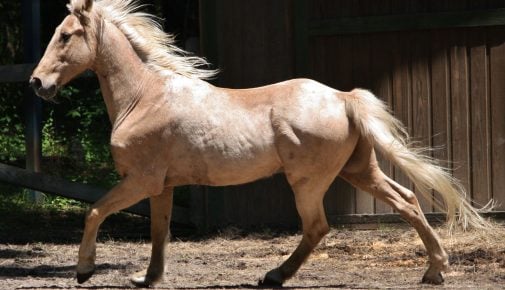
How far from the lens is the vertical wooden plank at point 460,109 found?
948cm

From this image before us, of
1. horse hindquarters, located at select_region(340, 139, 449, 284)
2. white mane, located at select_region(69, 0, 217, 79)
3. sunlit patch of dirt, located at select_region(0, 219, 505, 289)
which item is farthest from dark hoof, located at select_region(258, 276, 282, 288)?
white mane, located at select_region(69, 0, 217, 79)

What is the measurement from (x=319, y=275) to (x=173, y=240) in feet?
8.28

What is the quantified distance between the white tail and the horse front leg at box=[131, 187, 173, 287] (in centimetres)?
144

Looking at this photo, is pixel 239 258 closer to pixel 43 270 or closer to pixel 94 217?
pixel 43 270

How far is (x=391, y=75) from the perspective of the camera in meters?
9.60

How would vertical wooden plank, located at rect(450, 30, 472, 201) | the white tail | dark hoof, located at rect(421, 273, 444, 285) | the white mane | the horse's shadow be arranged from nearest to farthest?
the white tail
dark hoof, located at rect(421, 273, 444, 285)
the white mane
the horse's shadow
vertical wooden plank, located at rect(450, 30, 472, 201)

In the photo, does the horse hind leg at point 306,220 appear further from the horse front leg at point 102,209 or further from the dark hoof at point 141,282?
the horse front leg at point 102,209

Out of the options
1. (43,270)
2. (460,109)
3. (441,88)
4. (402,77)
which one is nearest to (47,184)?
(43,270)

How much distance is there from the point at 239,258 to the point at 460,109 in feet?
8.52

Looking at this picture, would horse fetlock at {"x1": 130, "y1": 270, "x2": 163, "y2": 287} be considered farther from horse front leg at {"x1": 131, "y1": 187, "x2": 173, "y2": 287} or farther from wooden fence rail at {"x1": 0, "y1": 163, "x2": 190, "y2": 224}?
wooden fence rail at {"x1": 0, "y1": 163, "x2": 190, "y2": 224}

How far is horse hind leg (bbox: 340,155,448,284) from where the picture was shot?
6.85m

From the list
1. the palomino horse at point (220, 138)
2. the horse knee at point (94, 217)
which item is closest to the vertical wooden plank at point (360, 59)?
the palomino horse at point (220, 138)

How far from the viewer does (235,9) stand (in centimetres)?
976

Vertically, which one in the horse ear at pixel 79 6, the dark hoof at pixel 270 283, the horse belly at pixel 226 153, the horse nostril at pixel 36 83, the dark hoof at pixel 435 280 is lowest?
the dark hoof at pixel 435 280
